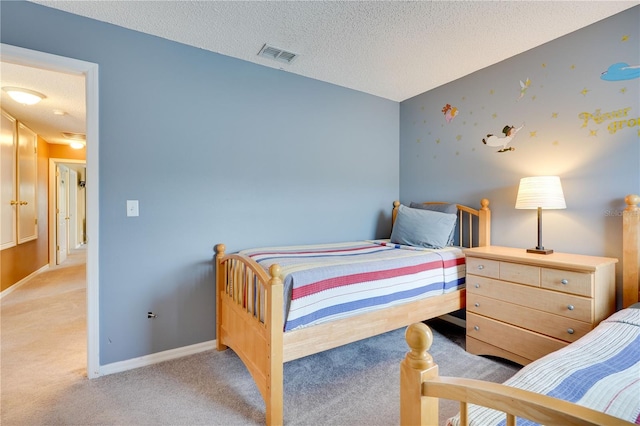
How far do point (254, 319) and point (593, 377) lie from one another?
146 cm

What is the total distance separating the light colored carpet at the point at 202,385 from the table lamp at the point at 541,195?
1067 millimetres

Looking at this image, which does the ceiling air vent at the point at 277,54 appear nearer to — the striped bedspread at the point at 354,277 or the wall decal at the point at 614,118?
the striped bedspread at the point at 354,277

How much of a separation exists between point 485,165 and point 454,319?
1.46m

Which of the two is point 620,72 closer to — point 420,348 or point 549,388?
point 549,388

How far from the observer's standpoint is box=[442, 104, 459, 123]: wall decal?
293cm

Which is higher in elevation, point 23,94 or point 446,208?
point 23,94

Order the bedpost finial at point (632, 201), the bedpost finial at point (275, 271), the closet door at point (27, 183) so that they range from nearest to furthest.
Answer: the bedpost finial at point (275, 271), the bedpost finial at point (632, 201), the closet door at point (27, 183)

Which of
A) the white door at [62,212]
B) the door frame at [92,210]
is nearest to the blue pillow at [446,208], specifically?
the door frame at [92,210]

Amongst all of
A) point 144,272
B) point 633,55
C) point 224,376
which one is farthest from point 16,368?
point 633,55

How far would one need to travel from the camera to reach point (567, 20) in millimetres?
2012

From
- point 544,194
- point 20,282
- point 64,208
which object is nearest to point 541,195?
point 544,194

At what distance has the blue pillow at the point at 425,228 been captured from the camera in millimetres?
2574

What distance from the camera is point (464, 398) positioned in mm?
655

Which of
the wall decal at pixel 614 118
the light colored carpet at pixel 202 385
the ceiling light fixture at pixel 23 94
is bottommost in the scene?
the light colored carpet at pixel 202 385
